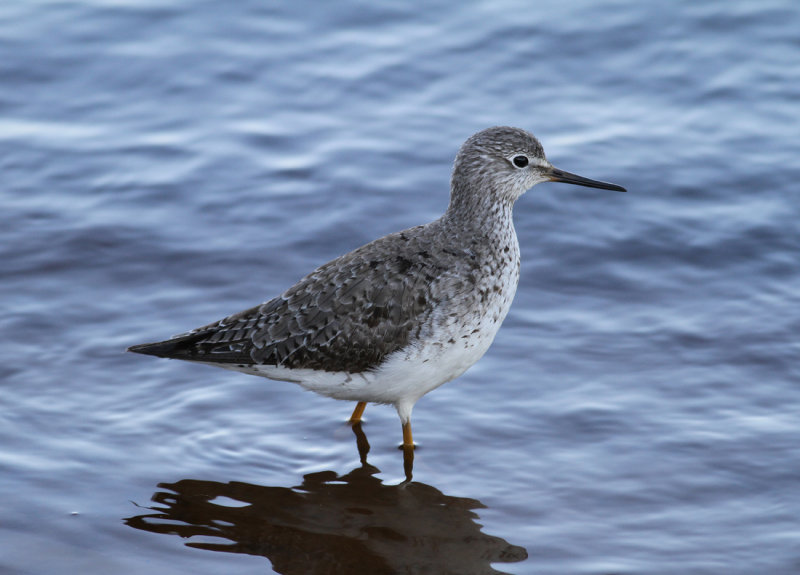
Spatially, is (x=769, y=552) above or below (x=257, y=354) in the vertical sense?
below

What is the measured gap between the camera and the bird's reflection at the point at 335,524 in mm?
7531

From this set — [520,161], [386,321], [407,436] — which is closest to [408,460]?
[407,436]

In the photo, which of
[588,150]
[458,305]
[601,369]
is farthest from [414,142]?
[458,305]

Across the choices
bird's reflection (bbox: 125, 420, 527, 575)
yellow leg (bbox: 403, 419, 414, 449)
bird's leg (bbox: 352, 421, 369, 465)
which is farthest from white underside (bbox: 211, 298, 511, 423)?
bird's reflection (bbox: 125, 420, 527, 575)

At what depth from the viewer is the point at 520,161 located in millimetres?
8836

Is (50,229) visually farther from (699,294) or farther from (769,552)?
(769,552)

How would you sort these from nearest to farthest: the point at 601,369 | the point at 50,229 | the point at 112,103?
1. the point at 601,369
2. the point at 50,229
3. the point at 112,103

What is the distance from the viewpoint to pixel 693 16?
15.1m

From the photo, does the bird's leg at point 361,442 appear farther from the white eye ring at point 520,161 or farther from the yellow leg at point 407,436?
the white eye ring at point 520,161

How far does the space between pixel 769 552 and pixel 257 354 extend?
3943mm

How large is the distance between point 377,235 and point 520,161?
10.3 feet

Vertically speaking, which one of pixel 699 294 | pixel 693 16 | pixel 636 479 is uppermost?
pixel 693 16

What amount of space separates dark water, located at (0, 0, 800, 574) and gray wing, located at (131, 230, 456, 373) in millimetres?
915

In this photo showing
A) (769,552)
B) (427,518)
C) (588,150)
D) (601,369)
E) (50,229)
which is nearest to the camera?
(769,552)
